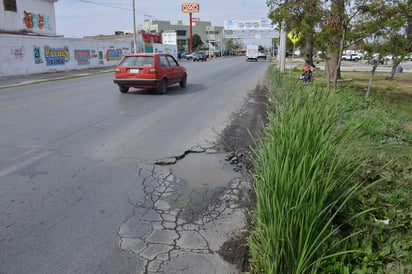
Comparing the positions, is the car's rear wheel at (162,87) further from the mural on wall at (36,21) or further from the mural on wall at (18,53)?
the mural on wall at (36,21)

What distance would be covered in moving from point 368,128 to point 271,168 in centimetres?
369

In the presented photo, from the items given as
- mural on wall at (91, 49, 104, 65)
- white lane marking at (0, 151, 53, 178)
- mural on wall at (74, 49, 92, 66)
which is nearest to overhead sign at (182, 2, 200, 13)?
mural on wall at (91, 49, 104, 65)

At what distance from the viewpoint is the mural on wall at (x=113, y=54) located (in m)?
36.5

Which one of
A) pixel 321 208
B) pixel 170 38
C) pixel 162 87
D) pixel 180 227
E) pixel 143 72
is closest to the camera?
pixel 321 208

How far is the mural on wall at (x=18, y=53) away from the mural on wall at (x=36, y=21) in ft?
30.1

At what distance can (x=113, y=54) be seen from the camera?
124 feet

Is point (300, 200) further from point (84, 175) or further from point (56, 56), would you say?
point (56, 56)

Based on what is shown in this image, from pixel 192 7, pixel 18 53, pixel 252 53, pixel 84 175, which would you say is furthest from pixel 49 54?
pixel 192 7

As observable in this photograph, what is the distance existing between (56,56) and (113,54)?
35.6ft

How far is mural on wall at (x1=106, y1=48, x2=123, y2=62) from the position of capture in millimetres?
36500

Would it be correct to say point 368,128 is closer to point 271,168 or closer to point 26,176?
point 271,168

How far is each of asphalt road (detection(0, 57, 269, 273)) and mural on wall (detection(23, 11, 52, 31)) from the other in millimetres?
25002

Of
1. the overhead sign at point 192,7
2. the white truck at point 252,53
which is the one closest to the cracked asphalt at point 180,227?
the white truck at point 252,53

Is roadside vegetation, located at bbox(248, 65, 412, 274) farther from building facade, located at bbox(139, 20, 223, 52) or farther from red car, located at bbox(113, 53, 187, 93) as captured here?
building facade, located at bbox(139, 20, 223, 52)
